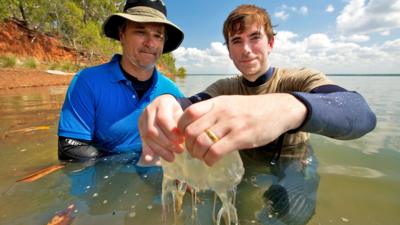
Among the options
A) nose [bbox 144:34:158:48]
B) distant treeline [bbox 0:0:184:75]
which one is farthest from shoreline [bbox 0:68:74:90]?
nose [bbox 144:34:158:48]

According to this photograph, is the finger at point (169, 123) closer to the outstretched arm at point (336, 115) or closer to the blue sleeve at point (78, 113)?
the outstretched arm at point (336, 115)

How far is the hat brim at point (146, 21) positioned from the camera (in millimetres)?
2934

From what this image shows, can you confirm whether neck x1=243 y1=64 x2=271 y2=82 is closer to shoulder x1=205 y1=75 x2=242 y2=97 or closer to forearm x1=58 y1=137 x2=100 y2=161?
shoulder x1=205 y1=75 x2=242 y2=97

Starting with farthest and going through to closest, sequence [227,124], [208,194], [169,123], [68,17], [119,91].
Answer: [68,17] → [119,91] → [208,194] → [169,123] → [227,124]

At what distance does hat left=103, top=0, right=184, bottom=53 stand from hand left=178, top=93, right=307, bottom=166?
2380 mm

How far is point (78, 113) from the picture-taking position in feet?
9.29

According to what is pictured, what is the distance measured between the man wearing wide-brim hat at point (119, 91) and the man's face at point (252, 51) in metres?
1.01

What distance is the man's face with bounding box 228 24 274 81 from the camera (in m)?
2.61

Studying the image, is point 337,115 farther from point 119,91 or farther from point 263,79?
point 119,91

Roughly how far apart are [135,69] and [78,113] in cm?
88

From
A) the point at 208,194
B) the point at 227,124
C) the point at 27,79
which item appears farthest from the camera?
the point at 27,79

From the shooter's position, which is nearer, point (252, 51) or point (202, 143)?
point (202, 143)

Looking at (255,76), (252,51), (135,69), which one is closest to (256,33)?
(252,51)

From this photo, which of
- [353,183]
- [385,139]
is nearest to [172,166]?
[353,183]
